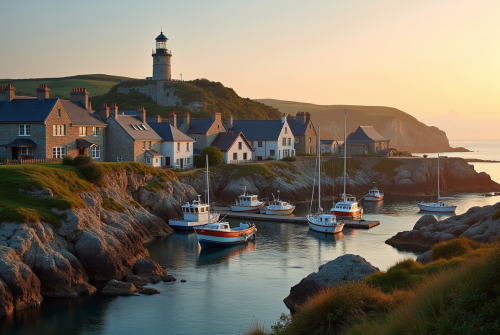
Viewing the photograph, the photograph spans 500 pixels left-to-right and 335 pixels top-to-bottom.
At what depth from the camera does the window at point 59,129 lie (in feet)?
192

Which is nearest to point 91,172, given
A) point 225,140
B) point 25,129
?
point 25,129

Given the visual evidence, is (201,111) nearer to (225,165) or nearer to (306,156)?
(306,156)

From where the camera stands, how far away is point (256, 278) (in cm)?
3619

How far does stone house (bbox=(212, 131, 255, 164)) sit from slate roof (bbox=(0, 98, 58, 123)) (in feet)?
97.9

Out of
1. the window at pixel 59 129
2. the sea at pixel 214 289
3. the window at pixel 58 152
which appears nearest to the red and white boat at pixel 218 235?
the sea at pixel 214 289

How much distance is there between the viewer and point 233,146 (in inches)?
3228

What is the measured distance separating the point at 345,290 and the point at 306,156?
254ft

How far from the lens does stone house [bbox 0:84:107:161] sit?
186ft

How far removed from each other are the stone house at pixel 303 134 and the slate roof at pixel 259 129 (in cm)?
822

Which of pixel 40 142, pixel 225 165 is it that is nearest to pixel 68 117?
pixel 40 142

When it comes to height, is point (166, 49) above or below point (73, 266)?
above

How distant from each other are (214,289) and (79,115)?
38.6m

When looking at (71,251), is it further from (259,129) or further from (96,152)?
(259,129)

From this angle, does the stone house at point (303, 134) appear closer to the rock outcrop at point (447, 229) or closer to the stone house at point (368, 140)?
the stone house at point (368, 140)
